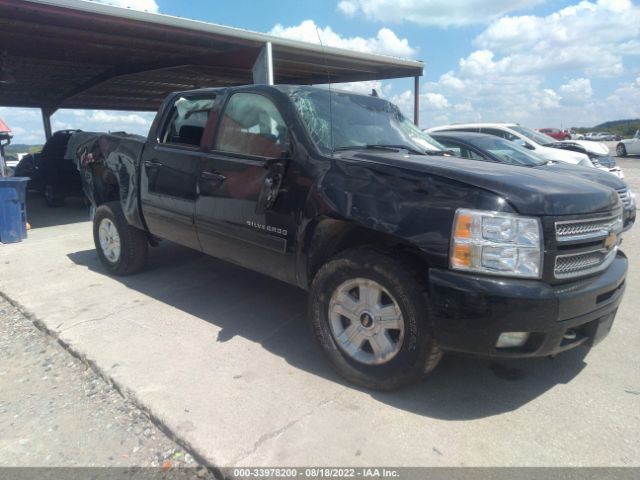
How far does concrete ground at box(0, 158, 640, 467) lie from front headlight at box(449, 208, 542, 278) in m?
0.86

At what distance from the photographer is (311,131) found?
3354 mm

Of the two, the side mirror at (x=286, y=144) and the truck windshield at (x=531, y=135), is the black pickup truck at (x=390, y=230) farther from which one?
the truck windshield at (x=531, y=135)

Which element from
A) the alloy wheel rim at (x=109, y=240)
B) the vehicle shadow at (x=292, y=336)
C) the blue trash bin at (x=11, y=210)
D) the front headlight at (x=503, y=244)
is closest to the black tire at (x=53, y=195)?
the blue trash bin at (x=11, y=210)

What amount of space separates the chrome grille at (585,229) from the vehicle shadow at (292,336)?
37.5 inches

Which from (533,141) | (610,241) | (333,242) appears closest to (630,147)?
(533,141)

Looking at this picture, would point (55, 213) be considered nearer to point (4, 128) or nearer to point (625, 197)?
point (4, 128)

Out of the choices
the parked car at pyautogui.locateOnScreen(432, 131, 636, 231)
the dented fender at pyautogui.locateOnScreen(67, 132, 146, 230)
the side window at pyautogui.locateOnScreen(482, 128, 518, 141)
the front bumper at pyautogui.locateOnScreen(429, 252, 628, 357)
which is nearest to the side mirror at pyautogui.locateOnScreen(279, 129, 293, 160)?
the front bumper at pyautogui.locateOnScreen(429, 252, 628, 357)

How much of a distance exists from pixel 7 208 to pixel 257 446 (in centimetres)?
703

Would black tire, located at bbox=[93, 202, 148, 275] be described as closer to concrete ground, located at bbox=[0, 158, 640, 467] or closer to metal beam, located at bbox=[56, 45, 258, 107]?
concrete ground, located at bbox=[0, 158, 640, 467]

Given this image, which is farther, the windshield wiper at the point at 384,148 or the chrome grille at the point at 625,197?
the chrome grille at the point at 625,197

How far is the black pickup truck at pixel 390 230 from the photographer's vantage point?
2.45 metres

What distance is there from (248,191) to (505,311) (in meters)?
2.00

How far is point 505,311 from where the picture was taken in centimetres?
240

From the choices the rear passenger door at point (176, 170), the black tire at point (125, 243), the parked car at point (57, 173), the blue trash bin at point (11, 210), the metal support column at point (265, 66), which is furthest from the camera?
the parked car at point (57, 173)
